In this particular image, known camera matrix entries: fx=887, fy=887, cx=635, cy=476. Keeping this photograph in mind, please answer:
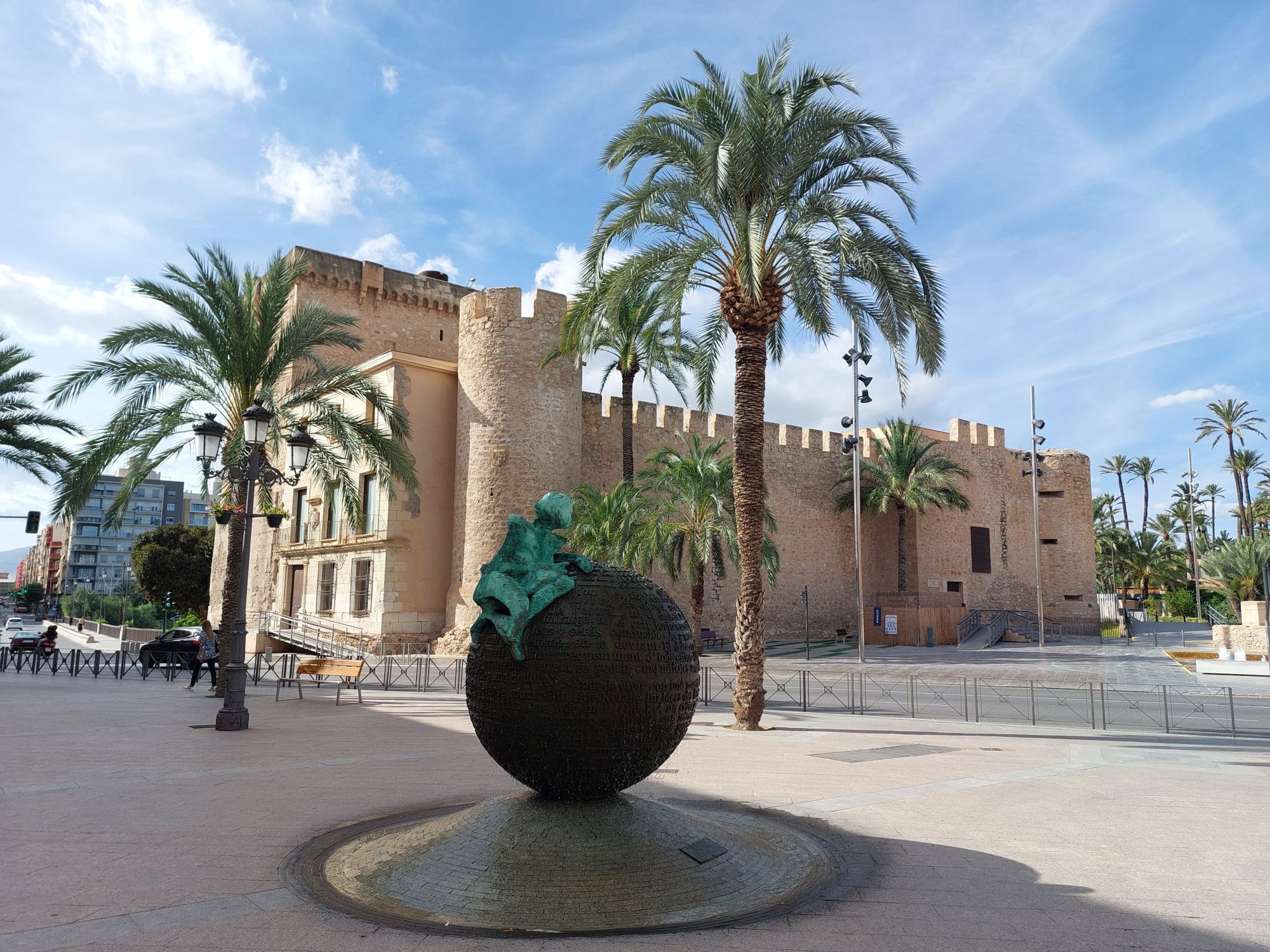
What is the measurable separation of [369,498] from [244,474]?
1588 cm

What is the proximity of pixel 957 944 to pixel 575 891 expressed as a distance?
5.52 ft

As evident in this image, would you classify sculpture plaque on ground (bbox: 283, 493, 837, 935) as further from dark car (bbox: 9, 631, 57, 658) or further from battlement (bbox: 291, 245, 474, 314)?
battlement (bbox: 291, 245, 474, 314)

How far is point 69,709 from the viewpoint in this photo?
12562 millimetres

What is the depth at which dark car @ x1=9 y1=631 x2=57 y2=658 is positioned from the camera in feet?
80.3

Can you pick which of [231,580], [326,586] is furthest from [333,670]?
[326,586]

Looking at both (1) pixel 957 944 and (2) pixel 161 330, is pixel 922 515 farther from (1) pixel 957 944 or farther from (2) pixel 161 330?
(1) pixel 957 944

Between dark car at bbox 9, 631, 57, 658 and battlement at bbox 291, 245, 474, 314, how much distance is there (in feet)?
48.5

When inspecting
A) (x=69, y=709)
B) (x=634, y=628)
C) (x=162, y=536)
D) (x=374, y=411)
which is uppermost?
(x=374, y=411)

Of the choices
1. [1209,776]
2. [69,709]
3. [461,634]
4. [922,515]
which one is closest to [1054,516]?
[922,515]

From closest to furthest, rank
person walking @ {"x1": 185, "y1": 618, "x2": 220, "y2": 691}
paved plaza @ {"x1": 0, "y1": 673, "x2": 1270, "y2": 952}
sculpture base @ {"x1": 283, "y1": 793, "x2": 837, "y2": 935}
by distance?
paved plaza @ {"x1": 0, "y1": 673, "x2": 1270, "y2": 952} → sculpture base @ {"x1": 283, "y1": 793, "x2": 837, "y2": 935} → person walking @ {"x1": 185, "y1": 618, "x2": 220, "y2": 691}

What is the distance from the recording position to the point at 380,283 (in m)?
34.8

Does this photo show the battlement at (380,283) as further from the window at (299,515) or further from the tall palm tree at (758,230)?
the tall palm tree at (758,230)

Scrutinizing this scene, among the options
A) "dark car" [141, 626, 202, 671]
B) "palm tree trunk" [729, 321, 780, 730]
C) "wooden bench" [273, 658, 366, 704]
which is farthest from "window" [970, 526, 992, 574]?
"wooden bench" [273, 658, 366, 704]

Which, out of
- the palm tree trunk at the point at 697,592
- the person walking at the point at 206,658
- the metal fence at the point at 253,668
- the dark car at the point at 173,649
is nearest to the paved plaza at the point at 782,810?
the person walking at the point at 206,658
